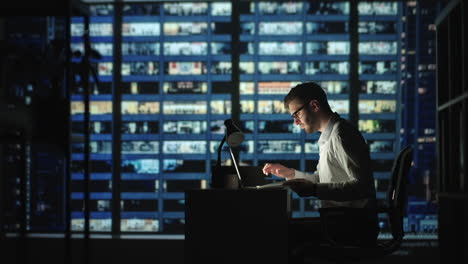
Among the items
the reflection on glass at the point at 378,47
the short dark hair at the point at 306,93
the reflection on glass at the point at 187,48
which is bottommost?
the short dark hair at the point at 306,93

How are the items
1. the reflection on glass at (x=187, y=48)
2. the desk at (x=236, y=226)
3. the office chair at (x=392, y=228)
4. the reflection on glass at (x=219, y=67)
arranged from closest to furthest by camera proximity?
1. the desk at (x=236, y=226)
2. the office chair at (x=392, y=228)
3. the reflection on glass at (x=219, y=67)
4. the reflection on glass at (x=187, y=48)

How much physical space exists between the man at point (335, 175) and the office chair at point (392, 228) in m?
0.04

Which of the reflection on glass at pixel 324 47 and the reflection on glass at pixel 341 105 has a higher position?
the reflection on glass at pixel 324 47

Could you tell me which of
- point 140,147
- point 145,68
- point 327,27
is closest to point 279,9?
point 327,27

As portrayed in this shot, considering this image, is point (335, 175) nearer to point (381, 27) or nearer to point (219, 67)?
point (219, 67)

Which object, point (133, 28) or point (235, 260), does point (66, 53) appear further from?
point (133, 28)

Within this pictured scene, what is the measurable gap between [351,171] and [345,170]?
8 cm

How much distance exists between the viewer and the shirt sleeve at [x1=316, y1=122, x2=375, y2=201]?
7.47ft

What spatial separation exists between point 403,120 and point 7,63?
338 cm

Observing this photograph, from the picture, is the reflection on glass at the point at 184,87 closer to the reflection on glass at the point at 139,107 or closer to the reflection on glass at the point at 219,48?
the reflection on glass at the point at 139,107

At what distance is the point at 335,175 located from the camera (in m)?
2.50

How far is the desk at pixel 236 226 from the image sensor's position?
2072 millimetres

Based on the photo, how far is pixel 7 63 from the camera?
295 centimetres

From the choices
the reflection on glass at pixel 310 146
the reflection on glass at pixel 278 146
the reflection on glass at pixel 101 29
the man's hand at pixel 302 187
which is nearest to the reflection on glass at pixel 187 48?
the reflection on glass at pixel 101 29
